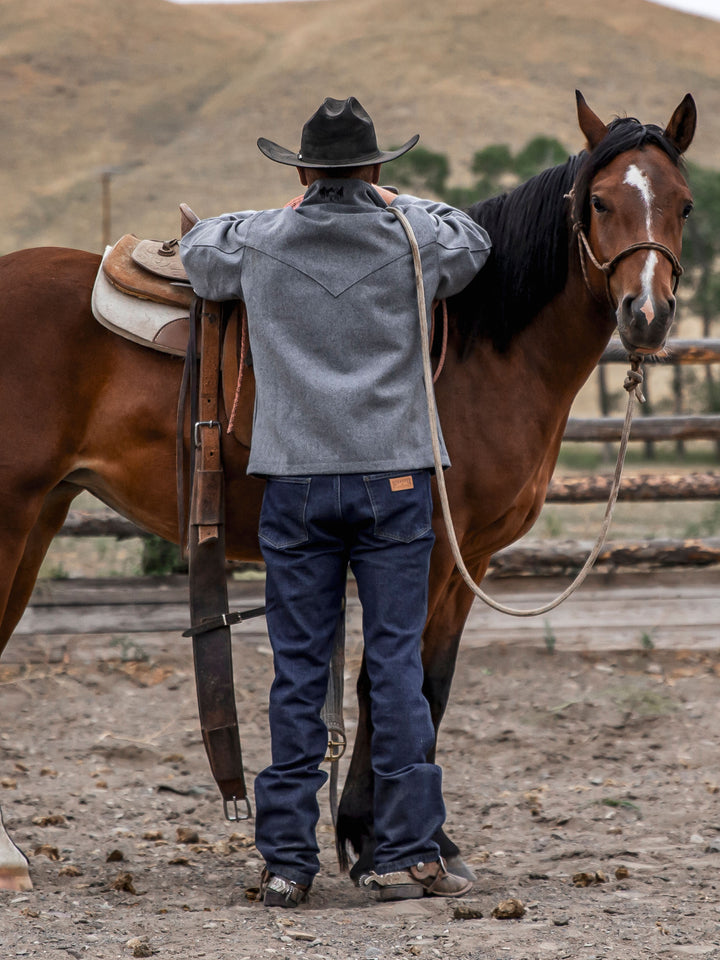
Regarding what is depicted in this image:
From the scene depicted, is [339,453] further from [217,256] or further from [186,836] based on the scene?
[186,836]

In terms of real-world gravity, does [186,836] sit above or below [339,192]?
below

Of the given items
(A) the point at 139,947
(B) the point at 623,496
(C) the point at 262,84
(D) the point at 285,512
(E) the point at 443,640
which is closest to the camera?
(A) the point at 139,947

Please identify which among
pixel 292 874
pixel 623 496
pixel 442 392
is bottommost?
pixel 292 874

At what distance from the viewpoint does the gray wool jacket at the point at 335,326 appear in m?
2.74

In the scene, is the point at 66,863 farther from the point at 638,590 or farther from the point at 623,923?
the point at 638,590

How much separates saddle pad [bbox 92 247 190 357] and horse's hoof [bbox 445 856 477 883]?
68.2 inches

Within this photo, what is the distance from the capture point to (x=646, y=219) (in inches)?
107

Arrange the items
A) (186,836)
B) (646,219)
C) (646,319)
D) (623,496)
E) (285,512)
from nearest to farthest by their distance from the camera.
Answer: (646,319) → (646,219) → (285,512) → (186,836) → (623,496)

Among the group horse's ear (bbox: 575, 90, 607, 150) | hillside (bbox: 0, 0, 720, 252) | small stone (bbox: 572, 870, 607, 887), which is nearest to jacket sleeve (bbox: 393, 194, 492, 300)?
horse's ear (bbox: 575, 90, 607, 150)

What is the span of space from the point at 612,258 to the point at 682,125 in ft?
1.61

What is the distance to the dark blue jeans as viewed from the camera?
2816mm

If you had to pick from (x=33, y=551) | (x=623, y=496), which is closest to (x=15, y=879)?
(x=33, y=551)

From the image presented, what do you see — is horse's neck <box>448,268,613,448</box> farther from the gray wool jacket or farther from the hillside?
the hillside

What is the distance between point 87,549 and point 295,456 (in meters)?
8.14
